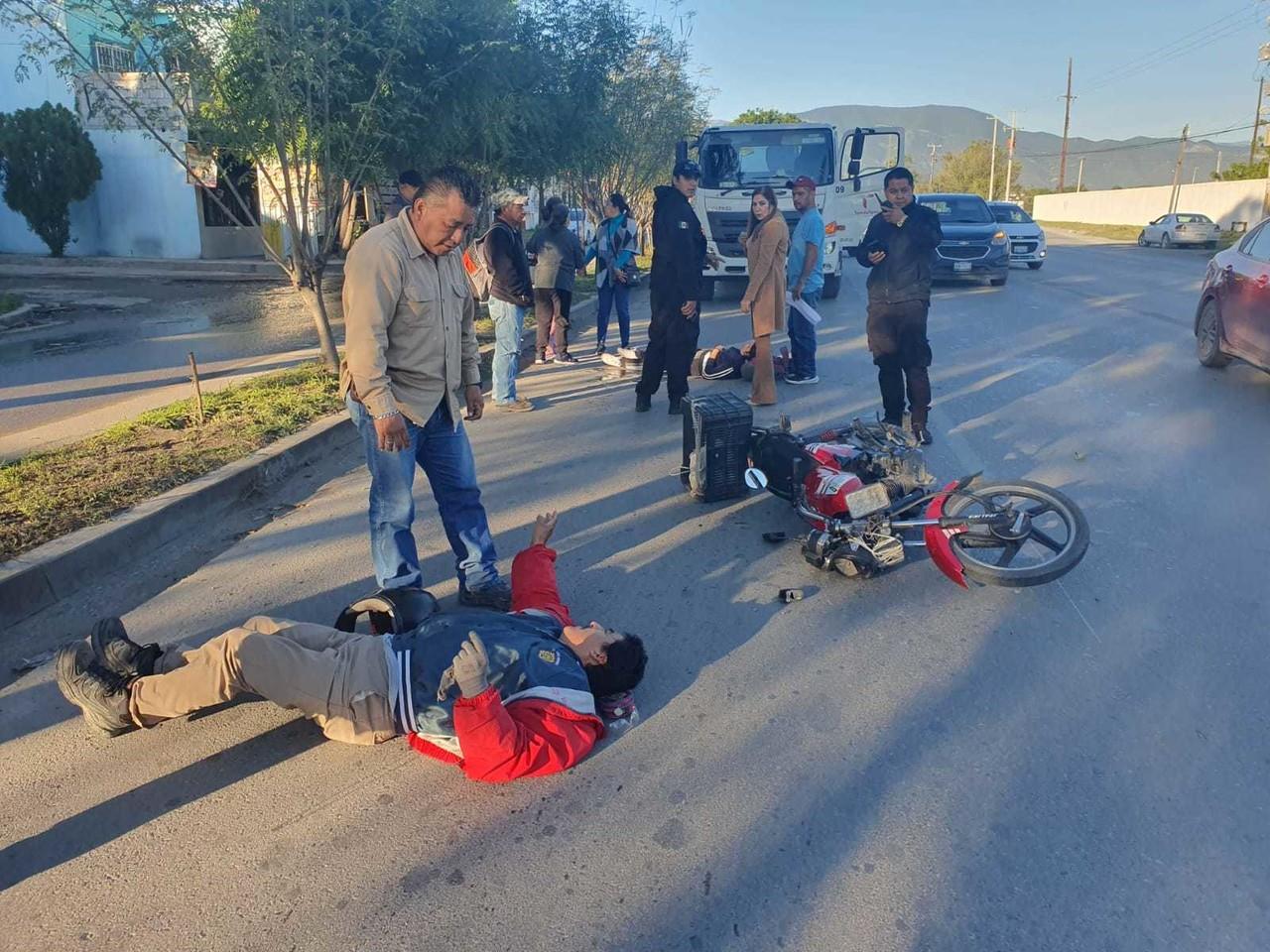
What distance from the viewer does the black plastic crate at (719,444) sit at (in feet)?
18.2

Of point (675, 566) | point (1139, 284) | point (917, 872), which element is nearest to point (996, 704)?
point (917, 872)

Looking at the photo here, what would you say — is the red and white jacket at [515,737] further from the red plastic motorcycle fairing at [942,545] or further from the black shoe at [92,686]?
the red plastic motorcycle fairing at [942,545]

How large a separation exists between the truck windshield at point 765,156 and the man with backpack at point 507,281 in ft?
24.9

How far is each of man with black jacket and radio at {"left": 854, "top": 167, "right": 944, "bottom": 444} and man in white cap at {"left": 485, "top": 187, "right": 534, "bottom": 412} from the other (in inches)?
118

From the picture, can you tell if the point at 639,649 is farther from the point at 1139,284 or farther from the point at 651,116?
the point at 651,116

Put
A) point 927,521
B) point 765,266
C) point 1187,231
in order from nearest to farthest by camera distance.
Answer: point 927,521 < point 765,266 < point 1187,231

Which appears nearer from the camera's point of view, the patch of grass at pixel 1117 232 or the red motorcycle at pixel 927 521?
the red motorcycle at pixel 927 521

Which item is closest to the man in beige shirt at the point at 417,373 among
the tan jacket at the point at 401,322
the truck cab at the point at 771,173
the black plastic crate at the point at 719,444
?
the tan jacket at the point at 401,322

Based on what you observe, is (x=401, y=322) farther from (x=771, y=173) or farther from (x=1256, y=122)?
(x=1256, y=122)

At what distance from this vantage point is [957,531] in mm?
4430

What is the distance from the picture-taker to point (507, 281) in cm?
798

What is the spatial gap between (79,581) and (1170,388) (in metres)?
8.95

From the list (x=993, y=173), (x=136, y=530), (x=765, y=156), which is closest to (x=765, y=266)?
(x=136, y=530)

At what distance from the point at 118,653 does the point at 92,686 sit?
0.14 meters
